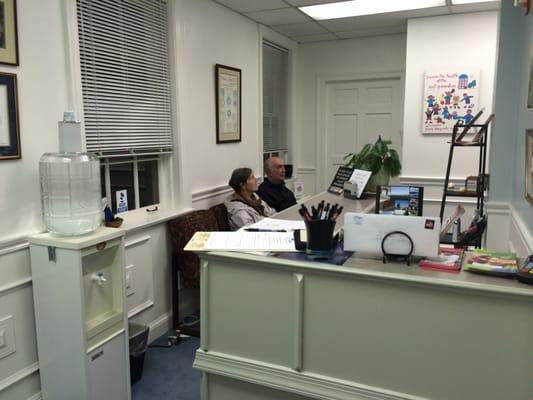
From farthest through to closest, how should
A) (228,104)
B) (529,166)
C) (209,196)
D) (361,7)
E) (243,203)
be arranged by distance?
1. (361,7)
2. (228,104)
3. (209,196)
4. (243,203)
5. (529,166)

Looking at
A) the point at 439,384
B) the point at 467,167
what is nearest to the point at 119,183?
the point at 439,384

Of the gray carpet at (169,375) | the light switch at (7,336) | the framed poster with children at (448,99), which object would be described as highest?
the framed poster with children at (448,99)

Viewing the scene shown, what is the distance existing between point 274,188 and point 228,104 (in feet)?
2.78

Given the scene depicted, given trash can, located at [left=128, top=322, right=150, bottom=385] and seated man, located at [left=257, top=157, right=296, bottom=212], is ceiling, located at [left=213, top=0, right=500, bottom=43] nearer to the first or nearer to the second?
seated man, located at [left=257, top=157, right=296, bottom=212]

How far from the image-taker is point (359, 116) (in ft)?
17.5

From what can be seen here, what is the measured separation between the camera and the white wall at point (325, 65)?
4.97m

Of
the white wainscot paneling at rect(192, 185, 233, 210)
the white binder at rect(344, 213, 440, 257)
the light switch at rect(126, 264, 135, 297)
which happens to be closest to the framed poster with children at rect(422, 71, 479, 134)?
the white wainscot paneling at rect(192, 185, 233, 210)

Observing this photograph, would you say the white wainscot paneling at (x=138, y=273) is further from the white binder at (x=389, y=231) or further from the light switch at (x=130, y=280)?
the white binder at (x=389, y=231)

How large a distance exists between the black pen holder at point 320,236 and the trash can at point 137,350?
1.56 m

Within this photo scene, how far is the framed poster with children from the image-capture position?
418 cm

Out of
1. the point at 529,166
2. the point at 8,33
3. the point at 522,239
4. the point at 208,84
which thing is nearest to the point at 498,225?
the point at 522,239

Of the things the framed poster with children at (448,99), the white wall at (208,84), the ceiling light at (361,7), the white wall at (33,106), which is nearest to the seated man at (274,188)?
the white wall at (208,84)

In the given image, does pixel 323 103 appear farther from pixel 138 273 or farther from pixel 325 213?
pixel 325 213

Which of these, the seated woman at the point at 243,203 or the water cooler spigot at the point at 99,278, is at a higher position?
the seated woman at the point at 243,203
